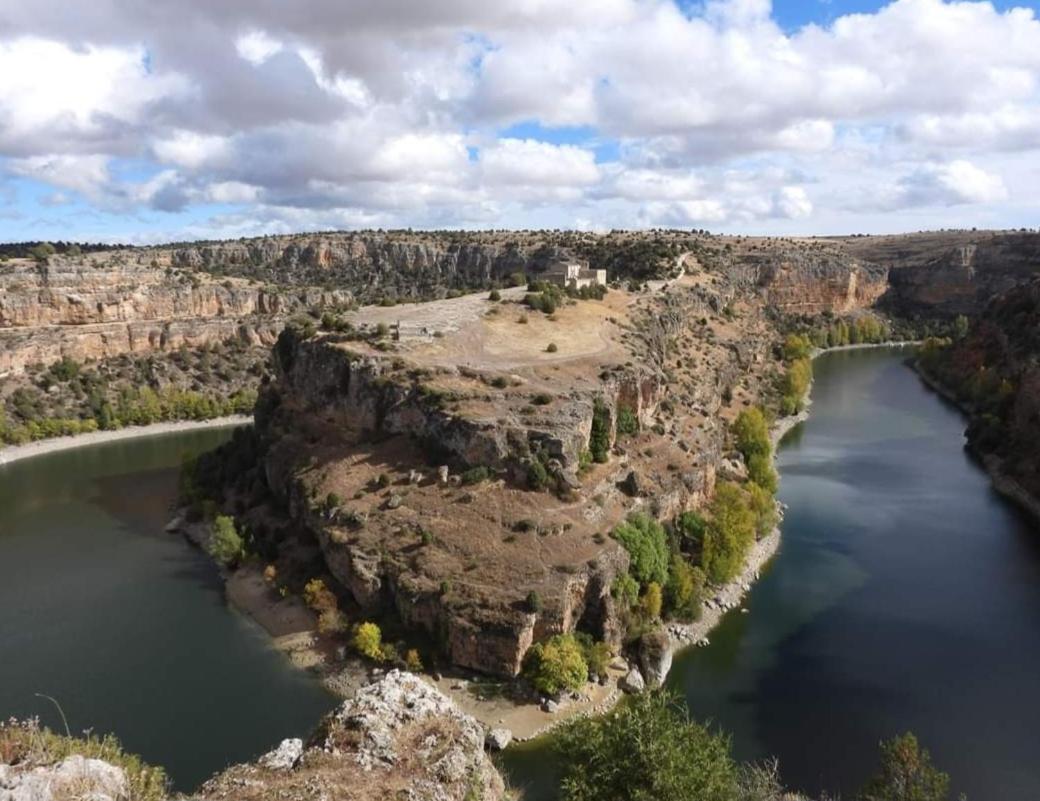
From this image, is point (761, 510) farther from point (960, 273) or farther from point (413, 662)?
point (960, 273)

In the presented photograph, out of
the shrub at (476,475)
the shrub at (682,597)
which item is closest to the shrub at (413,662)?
the shrub at (476,475)

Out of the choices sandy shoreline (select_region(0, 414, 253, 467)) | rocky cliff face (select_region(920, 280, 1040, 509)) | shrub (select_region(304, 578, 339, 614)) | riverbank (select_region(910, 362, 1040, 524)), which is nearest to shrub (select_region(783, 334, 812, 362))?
rocky cliff face (select_region(920, 280, 1040, 509))

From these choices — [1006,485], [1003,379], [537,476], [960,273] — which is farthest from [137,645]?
[960,273]

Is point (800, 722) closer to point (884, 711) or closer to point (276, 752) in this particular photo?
point (884, 711)

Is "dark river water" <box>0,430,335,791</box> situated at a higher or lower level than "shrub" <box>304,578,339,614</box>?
lower

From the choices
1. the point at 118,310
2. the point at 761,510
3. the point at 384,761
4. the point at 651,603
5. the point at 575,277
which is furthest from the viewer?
the point at 118,310

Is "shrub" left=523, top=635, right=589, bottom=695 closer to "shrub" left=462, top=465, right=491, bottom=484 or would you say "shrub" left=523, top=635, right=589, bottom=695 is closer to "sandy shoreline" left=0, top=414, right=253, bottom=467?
"shrub" left=462, top=465, right=491, bottom=484
